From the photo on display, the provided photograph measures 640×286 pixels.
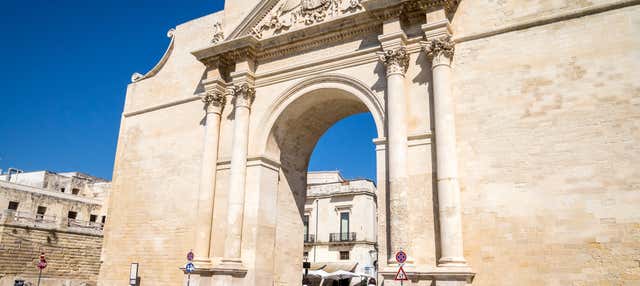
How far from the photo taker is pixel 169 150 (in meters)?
14.9

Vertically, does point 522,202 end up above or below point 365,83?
below

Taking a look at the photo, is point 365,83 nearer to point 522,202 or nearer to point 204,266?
point 522,202

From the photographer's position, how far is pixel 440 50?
1066 centimetres

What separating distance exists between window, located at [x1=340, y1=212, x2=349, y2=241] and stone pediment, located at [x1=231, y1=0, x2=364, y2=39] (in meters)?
16.2

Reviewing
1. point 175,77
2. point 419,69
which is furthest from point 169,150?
point 419,69

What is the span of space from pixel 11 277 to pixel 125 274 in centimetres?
774

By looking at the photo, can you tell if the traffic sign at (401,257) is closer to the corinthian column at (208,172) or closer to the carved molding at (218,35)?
the corinthian column at (208,172)

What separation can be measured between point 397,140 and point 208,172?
5221mm

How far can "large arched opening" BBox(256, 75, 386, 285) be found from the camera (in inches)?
490

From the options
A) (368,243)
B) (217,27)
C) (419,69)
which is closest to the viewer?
(419,69)

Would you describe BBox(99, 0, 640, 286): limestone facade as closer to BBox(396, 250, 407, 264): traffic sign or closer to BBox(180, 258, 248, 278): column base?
BBox(180, 258, 248, 278): column base

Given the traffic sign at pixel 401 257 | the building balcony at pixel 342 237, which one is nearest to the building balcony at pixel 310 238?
the building balcony at pixel 342 237

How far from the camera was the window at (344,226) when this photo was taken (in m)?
27.5

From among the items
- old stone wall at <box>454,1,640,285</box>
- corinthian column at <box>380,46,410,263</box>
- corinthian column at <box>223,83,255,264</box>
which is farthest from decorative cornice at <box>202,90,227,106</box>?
old stone wall at <box>454,1,640,285</box>
